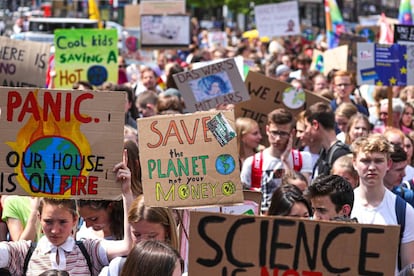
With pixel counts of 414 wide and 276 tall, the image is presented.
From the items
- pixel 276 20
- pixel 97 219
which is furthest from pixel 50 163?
pixel 276 20

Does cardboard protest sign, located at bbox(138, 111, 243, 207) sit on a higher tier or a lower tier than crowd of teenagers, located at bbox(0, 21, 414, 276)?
higher

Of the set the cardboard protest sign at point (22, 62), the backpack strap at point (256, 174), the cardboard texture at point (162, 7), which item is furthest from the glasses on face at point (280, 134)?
the cardboard texture at point (162, 7)

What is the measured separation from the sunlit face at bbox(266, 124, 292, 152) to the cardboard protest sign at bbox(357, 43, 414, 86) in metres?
3.48

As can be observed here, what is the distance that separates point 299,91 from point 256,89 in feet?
1.37

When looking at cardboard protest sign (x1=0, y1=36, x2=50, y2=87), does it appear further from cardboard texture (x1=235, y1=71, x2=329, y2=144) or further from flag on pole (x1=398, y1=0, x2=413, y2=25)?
flag on pole (x1=398, y1=0, x2=413, y2=25)

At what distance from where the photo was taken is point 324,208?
19.8 ft

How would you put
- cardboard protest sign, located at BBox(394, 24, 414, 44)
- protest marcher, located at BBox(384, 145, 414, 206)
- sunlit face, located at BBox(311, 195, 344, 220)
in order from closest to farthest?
sunlit face, located at BBox(311, 195, 344, 220) < protest marcher, located at BBox(384, 145, 414, 206) < cardboard protest sign, located at BBox(394, 24, 414, 44)

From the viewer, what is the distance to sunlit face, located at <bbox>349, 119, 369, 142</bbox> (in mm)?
9234

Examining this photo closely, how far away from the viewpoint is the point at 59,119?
6.00 meters

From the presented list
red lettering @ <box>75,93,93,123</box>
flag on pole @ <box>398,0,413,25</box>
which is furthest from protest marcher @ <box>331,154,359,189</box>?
flag on pole @ <box>398,0,413,25</box>

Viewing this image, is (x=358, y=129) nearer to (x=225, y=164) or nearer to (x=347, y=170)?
(x=347, y=170)

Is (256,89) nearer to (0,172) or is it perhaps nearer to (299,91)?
(299,91)

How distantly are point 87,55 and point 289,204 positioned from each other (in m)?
7.82

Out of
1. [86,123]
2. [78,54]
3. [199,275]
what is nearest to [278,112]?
[86,123]
